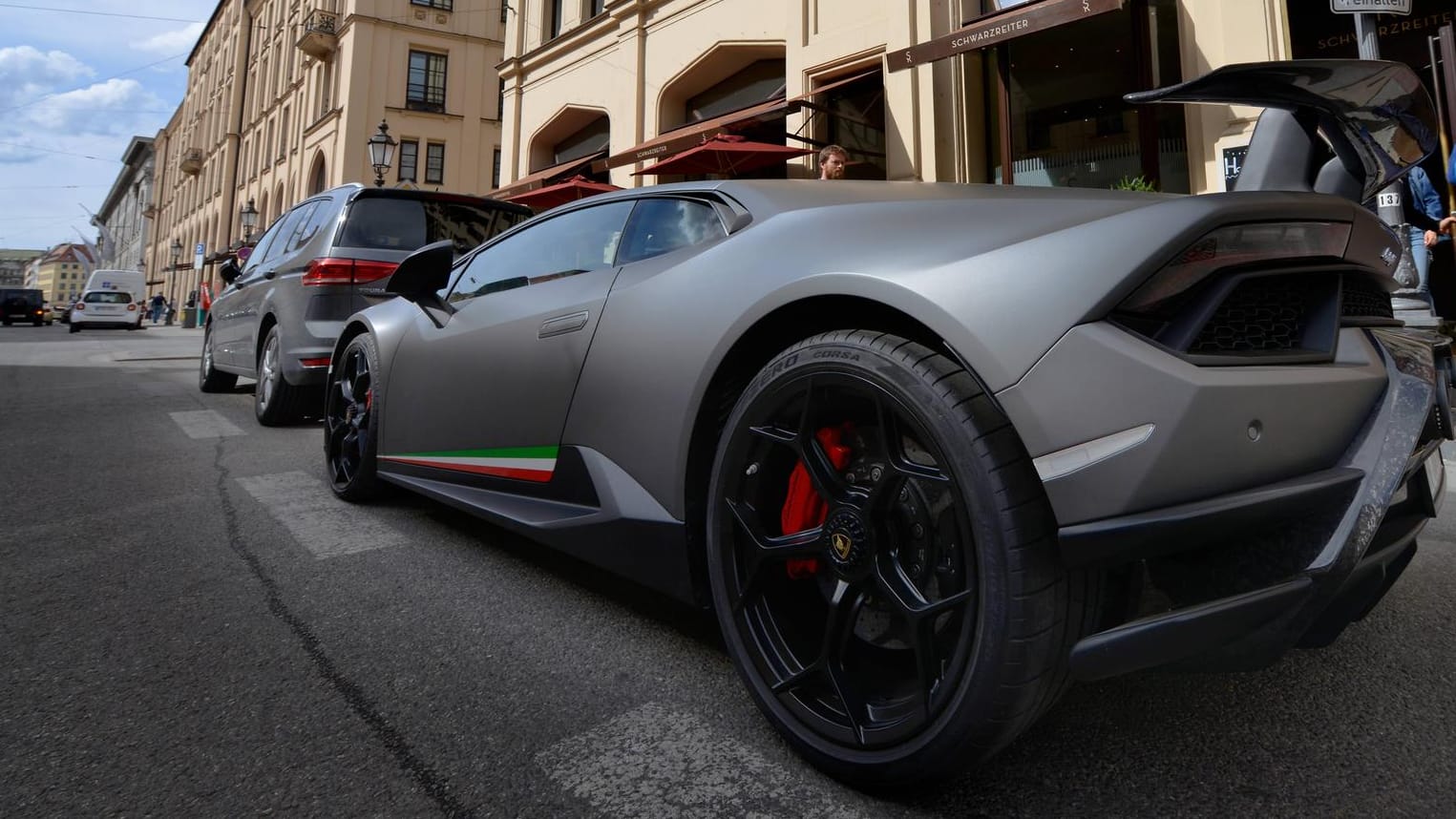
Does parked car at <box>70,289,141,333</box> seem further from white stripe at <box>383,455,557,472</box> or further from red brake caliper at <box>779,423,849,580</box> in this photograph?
red brake caliper at <box>779,423,849,580</box>

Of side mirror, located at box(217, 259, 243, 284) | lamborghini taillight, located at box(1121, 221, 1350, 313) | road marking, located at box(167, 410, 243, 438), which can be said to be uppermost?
side mirror, located at box(217, 259, 243, 284)

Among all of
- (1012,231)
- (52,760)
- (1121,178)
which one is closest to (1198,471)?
(1012,231)

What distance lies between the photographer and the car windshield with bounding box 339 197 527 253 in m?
5.01

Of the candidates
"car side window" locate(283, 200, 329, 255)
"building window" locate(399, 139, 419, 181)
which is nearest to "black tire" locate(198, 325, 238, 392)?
"car side window" locate(283, 200, 329, 255)

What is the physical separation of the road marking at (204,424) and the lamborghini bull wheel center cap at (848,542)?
16.3 feet

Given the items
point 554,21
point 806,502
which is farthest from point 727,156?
point 554,21

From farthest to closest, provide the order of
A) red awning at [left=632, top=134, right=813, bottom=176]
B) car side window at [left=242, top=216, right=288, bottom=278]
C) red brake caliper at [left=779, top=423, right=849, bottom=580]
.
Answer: red awning at [left=632, top=134, right=813, bottom=176] < car side window at [left=242, top=216, right=288, bottom=278] < red brake caliper at [left=779, top=423, right=849, bottom=580]

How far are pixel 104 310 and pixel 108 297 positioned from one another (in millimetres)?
739

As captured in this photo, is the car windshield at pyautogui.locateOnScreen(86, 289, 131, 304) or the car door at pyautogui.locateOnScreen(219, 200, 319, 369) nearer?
the car door at pyautogui.locateOnScreen(219, 200, 319, 369)

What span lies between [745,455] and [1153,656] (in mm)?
732

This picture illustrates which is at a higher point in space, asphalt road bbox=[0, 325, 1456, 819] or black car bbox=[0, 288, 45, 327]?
black car bbox=[0, 288, 45, 327]

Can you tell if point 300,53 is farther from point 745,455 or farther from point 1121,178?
point 745,455

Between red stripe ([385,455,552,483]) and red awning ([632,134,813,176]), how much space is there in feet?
22.6

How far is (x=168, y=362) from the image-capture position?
1138 centimetres
